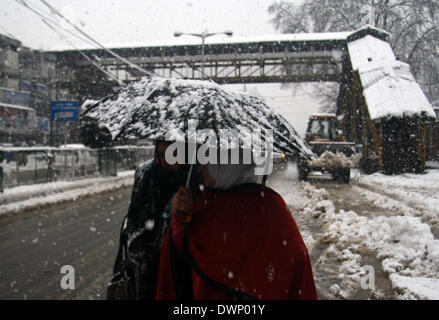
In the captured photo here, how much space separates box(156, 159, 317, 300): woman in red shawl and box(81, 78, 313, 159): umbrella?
0.25m

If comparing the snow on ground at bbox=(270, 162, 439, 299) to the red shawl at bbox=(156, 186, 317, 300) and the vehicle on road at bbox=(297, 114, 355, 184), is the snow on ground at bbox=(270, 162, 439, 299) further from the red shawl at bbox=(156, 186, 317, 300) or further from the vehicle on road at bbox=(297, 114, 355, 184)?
the vehicle on road at bbox=(297, 114, 355, 184)

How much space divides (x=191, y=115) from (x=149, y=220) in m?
0.72

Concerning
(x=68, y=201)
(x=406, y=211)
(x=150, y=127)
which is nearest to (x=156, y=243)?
(x=150, y=127)

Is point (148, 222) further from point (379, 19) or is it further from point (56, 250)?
point (379, 19)

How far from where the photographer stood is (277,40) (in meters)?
25.3

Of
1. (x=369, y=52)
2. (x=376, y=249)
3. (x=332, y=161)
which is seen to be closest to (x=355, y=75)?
(x=369, y=52)

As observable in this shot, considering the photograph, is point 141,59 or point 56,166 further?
point 141,59

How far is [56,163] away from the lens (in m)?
14.7

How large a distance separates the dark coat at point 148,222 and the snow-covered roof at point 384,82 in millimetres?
18005

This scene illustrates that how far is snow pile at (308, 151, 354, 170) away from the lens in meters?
15.1

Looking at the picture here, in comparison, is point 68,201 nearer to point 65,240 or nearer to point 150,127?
point 65,240

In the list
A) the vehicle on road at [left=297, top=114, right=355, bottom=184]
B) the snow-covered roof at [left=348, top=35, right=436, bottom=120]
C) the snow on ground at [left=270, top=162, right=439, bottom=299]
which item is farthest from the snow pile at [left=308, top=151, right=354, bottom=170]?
the snow on ground at [left=270, top=162, right=439, bottom=299]
